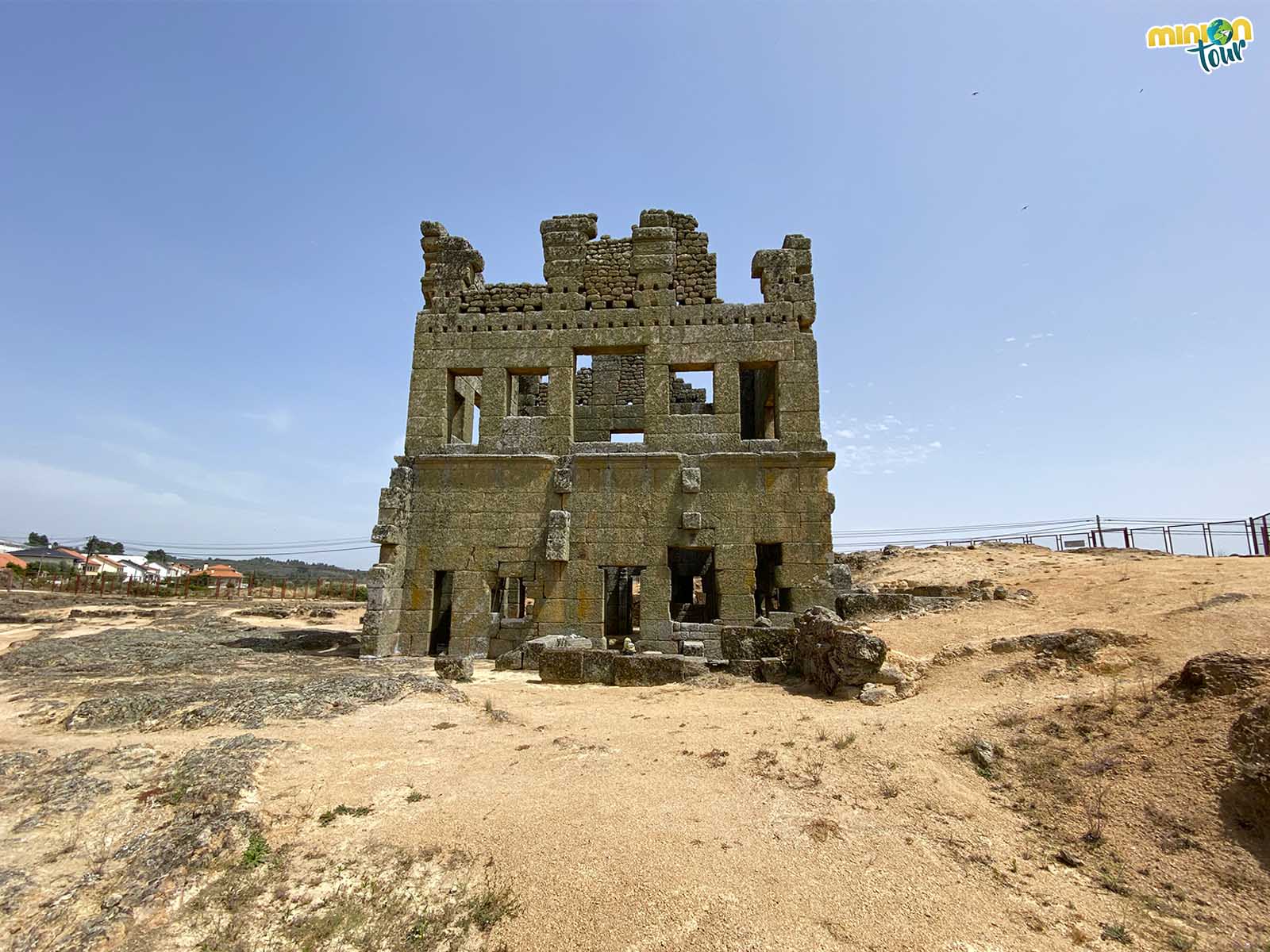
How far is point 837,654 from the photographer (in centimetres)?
873

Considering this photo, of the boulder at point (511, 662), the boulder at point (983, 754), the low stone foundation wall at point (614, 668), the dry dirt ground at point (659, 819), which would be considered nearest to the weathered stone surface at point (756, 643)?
the low stone foundation wall at point (614, 668)

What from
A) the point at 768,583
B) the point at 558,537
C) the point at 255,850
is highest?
the point at 558,537

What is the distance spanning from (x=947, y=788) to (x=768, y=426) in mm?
12723

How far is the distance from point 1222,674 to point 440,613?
1479 cm

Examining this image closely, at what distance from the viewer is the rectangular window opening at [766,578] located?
13.4m

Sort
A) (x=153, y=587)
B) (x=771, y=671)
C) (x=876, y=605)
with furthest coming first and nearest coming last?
1. (x=153, y=587)
2. (x=876, y=605)
3. (x=771, y=671)

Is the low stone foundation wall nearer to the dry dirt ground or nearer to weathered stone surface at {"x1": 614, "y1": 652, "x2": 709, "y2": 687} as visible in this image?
weathered stone surface at {"x1": 614, "y1": 652, "x2": 709, "y2": 687}

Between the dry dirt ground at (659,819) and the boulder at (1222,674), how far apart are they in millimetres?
138

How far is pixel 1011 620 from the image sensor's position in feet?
35.1

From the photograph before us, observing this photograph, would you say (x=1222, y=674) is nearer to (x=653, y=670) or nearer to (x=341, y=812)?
(x=653, y=670)

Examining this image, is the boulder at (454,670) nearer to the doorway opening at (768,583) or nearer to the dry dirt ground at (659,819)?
the dry dirt ground at (659,819)

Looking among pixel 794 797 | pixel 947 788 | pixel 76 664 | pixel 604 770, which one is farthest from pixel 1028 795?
pixel 76 664

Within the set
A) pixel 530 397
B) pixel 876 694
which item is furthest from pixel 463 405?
pixel 876 694

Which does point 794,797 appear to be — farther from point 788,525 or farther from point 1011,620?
point 788,525
